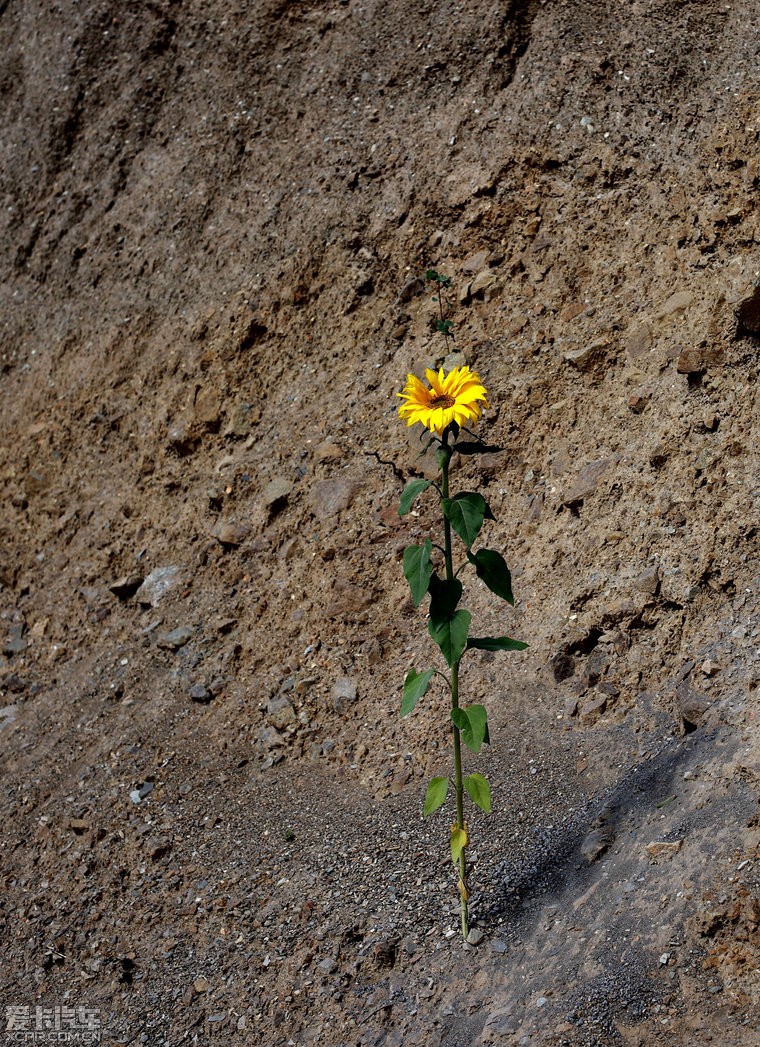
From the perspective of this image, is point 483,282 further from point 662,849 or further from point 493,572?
point 662,849

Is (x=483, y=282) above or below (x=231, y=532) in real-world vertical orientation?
above

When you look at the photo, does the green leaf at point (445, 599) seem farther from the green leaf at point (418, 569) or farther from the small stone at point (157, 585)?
the small stone at point (157, 585)

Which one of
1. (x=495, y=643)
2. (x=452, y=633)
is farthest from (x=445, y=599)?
(x=495, y=643)

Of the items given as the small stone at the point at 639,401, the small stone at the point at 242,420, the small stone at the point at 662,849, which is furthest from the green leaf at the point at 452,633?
the small stone at the point at 242,420

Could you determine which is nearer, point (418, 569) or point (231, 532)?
point (418, 569)

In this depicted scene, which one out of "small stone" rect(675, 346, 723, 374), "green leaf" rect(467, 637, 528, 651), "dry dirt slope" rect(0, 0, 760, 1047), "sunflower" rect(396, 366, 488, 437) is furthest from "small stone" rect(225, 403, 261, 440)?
"green leaf" rect(467, 637, 528, 651)

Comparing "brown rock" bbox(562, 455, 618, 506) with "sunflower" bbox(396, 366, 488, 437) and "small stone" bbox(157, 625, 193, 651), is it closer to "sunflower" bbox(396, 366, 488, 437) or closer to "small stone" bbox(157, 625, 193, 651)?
"sunflower" bbox(396, 366, 488, 437)

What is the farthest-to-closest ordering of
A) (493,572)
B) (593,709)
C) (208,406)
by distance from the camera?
1. (208,406)
2. (593,709)
3. (493,572)
